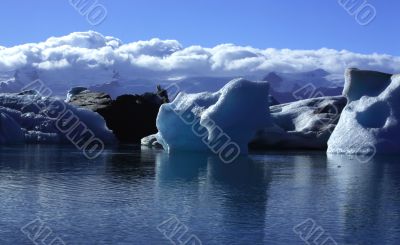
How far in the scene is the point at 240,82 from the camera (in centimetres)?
3083

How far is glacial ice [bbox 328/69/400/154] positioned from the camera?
31.8m

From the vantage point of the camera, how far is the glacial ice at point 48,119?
47.1m

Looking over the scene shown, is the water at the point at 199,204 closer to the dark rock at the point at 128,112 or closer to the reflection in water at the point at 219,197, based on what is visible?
the reflection in water at the point at 219,197

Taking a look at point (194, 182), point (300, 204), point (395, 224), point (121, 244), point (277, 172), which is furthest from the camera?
point (277, 172)

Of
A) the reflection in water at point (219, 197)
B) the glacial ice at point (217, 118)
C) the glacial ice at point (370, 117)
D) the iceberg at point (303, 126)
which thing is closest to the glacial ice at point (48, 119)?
the iceberg at point (303, 126)

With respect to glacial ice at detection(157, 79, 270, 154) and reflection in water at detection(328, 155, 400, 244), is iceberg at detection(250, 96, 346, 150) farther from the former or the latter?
reflection in water at detection(328, 155, 400, 244)

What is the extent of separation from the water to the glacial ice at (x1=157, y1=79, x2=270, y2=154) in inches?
328

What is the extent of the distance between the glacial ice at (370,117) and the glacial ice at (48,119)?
2040 centimetres

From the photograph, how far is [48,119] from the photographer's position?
4750cm

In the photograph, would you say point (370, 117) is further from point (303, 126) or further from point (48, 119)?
point (48, 119)

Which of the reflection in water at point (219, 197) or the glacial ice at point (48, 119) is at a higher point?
the glacial ice at point (48, 119)

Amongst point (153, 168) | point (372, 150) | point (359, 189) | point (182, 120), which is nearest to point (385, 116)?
point (372, 150)

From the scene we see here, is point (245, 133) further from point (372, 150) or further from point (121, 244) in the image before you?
point (121, 244)

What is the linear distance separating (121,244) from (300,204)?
548cm
